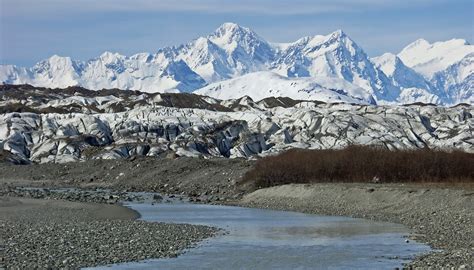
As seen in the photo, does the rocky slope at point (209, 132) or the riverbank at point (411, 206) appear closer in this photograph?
the riverbank at point (411, 206)

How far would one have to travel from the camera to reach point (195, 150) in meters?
144

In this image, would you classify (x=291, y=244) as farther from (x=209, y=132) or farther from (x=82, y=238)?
(x=209, y=132)

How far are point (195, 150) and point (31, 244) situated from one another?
10863 cm

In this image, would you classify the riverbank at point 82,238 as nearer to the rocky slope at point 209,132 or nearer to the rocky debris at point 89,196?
the rocky debris at point 89,196

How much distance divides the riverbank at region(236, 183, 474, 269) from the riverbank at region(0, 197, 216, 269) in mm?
12047

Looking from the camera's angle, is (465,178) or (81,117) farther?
(81,117)

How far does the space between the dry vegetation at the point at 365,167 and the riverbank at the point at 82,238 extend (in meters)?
24.7

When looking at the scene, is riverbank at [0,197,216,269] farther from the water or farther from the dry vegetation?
the dry vegetation

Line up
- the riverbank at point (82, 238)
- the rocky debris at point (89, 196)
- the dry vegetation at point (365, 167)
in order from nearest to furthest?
1. the riverbank at point (82, 238)
2. the dry vegetation at point (365, 167)
3. the rocky debris at point (89, 196)

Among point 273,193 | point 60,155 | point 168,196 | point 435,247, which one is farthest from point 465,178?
point 60,155

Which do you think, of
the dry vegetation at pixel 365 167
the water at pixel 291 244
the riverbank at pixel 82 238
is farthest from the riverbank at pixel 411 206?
the riverbank at pixel 82 238

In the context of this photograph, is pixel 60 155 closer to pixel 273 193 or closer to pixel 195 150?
pixel 195 150

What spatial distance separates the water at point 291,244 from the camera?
106 feet

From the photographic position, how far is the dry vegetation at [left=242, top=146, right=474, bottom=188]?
7481cm
